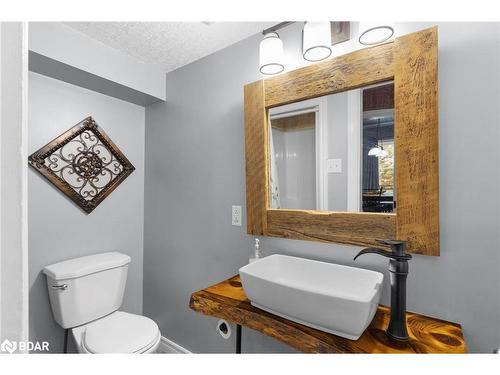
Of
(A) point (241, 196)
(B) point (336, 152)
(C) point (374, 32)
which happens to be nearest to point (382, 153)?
(B) point (336, 152)

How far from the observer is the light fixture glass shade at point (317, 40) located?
104cm

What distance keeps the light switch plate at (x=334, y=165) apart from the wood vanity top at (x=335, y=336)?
598 mm

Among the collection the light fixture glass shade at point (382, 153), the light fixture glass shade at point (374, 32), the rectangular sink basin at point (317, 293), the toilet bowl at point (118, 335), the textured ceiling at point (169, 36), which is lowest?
the toilet bowl at point (118, 335)

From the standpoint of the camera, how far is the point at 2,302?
27 centimetres

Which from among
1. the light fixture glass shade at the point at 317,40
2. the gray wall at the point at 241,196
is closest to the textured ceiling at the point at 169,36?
the gray wall at the point at 241,196

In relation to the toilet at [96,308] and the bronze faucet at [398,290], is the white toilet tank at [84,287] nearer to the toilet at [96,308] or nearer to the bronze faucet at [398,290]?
the toilet at [96,308]

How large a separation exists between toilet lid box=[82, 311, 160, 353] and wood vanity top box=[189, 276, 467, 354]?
0.45 metres

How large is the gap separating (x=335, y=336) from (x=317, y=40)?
1135 millimetres

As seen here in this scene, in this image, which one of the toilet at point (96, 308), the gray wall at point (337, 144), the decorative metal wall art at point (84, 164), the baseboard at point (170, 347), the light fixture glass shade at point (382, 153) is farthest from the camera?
the baseboard at point (170, 347)

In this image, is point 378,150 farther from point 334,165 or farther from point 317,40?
point 317,40

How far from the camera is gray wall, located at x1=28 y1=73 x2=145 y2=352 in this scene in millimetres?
1454
